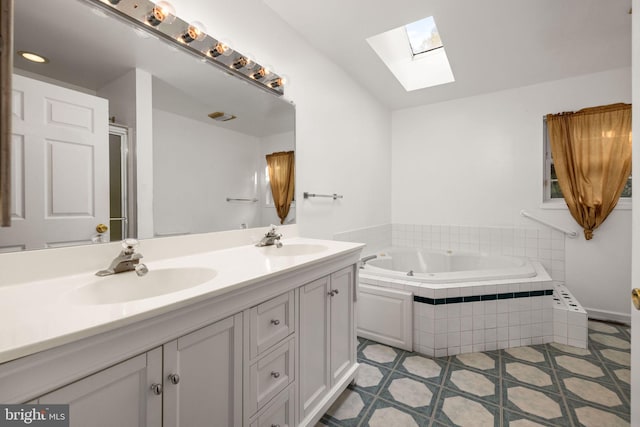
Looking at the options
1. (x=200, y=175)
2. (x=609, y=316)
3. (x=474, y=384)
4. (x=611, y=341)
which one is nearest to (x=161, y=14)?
(x=200, y=175)

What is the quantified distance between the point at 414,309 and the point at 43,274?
Answer: 80.6 inches

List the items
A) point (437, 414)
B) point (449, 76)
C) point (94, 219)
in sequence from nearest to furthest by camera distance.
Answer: point (94, 219), point (437, 414), point (449, 76)

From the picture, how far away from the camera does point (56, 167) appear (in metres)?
0.94

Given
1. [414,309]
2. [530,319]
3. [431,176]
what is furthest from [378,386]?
[431,176]

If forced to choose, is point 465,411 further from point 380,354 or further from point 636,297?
point 636,297

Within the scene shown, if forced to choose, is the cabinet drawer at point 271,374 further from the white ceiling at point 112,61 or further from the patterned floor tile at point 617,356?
the patterned floor tile at point 617,356

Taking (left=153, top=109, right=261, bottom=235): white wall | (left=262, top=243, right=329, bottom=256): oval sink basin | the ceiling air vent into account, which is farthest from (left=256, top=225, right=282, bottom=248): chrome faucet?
the ceiling air vent

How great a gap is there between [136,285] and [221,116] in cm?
97

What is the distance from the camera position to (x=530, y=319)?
2.16 m

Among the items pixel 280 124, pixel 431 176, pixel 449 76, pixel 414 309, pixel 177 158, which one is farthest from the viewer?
pixel 431 176

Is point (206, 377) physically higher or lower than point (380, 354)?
higher

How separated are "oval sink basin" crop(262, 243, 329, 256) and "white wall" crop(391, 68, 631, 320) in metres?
2.25

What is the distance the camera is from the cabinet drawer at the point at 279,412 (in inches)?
39.4

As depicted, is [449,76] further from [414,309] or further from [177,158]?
[177,158]
